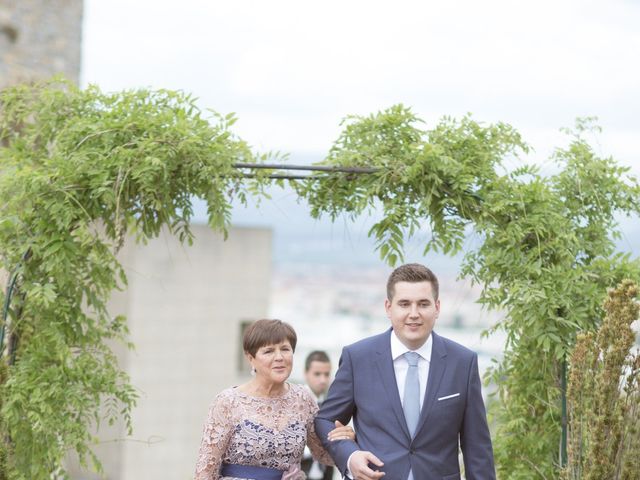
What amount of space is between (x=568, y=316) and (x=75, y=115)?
2.50 m

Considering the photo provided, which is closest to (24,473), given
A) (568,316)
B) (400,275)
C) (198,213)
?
(198,213)

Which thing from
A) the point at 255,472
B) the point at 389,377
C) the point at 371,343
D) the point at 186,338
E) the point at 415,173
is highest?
the point at 415,173

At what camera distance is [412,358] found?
3.69 meters

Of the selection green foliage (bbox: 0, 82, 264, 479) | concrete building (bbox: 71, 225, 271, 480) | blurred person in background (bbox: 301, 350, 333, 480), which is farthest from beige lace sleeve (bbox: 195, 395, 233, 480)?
concrete building (bbox: 71, 225, 271, 480)

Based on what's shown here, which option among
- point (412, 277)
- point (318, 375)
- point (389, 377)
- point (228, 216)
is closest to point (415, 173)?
point (228, 216)

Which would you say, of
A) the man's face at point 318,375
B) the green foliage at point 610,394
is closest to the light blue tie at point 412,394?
the green foliage at point 610,394

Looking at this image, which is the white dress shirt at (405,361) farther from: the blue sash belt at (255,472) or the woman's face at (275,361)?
the blue sash belt at (255,472)

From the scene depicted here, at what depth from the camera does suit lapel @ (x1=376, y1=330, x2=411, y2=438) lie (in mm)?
3613

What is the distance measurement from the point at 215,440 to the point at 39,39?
912 cm

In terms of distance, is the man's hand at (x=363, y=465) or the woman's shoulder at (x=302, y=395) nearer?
the man's hand at (x=363, y=465)

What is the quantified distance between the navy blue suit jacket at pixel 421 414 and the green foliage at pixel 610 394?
0.56 m

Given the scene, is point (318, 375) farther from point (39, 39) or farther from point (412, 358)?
point (39, 39)

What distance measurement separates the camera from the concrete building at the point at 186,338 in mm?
23578

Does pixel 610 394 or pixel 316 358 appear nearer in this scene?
pixel 610 394
